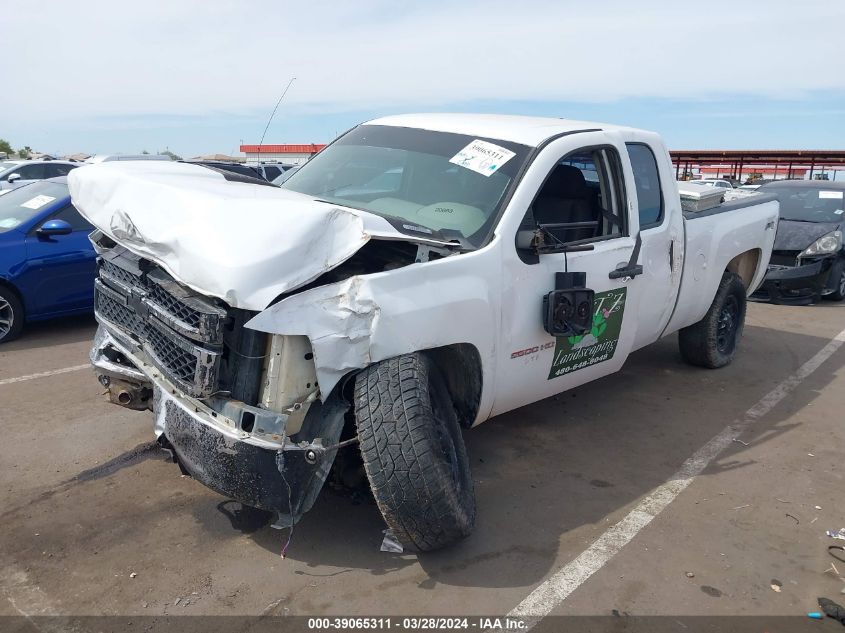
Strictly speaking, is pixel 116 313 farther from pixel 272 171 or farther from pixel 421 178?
pixel 272 171

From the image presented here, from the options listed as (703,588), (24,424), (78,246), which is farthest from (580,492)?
(78,246)

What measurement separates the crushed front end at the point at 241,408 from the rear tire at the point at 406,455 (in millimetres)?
183

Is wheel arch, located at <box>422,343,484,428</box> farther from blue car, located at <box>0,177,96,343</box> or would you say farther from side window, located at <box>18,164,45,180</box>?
side window, located at <box>18,164,45,180</box>

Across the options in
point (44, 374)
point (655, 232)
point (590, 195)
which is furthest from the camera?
→ point (44, 374)

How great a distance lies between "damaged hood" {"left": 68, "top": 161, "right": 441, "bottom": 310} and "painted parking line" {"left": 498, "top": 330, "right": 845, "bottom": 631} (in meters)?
1.68

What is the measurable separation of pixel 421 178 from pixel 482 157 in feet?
1.26

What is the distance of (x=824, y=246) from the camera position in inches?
388

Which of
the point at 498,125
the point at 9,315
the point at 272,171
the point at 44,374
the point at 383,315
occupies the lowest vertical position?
the point at 44,374

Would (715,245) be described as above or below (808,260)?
above

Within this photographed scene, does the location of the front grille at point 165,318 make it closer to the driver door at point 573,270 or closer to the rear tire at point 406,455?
the rear tire at point 406,455

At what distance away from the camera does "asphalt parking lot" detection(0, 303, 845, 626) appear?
314 cm

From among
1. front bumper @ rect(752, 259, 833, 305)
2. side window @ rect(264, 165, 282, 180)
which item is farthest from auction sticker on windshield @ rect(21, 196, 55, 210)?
side window @ rect(264, 165, 282, 180)

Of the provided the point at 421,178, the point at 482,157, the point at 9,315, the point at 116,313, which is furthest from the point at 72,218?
the point at 482,157

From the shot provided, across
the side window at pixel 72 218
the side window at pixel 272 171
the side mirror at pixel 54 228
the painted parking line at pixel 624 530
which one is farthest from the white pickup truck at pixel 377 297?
the side window at pixel 272 171
